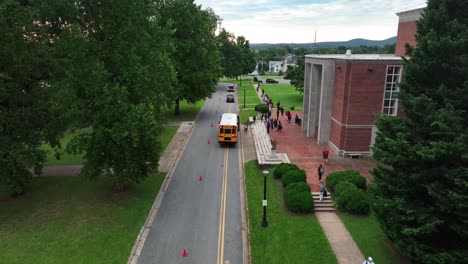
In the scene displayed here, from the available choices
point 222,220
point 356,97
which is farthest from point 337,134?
point 222,220

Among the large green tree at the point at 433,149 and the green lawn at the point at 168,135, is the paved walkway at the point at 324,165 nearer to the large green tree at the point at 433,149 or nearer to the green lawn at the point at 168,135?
the large green tree at the point at 433,149

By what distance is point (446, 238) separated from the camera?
1263 cm

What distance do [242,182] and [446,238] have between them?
13151 mm

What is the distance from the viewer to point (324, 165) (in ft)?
85.9

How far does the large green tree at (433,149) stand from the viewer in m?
11.7

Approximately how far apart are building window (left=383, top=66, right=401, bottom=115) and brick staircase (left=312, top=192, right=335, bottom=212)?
10932 millimetres

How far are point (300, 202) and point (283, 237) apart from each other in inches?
110

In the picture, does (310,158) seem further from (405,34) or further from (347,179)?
(405,34)

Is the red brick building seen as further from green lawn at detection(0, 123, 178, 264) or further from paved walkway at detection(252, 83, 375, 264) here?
green lawn at detection(0, 123, 178, 264)

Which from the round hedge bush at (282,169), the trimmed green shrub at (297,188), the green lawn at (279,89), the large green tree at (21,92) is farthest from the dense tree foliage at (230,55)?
the trimmed green shrub at (297,188)

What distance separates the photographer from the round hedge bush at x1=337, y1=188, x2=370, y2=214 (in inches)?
723

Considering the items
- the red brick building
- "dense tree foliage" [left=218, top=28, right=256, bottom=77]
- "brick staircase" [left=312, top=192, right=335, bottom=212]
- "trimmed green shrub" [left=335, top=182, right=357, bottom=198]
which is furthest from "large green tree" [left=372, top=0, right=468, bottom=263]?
"dense tree foliage" [left=218, top=28, right=256, bottom=77]

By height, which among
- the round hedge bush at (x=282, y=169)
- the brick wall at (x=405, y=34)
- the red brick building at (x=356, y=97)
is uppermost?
the brick wall at (x=405, y=34)

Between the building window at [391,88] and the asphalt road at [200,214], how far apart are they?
1224 cm
